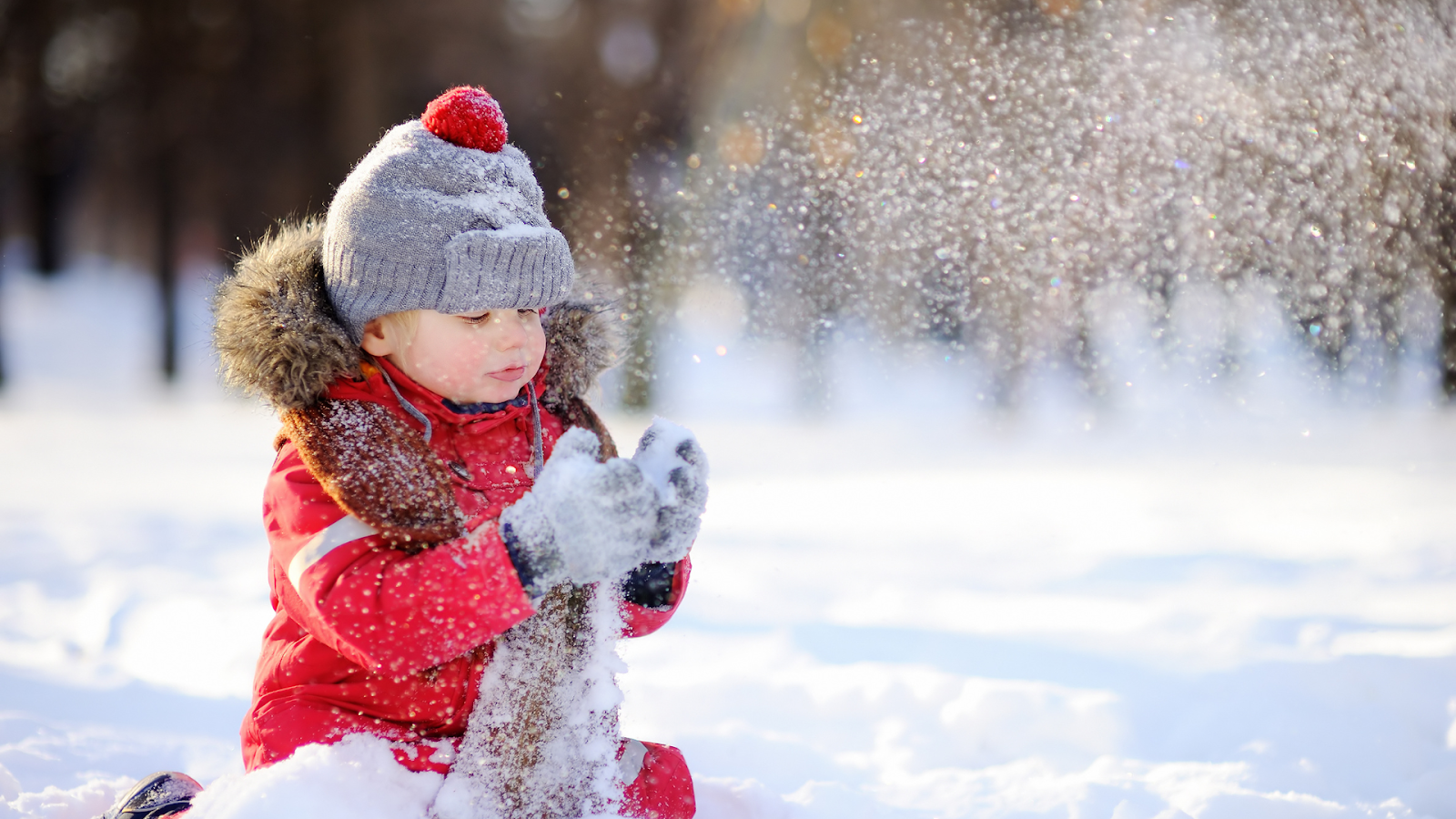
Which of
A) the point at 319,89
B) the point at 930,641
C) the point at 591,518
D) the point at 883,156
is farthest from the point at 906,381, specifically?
the point at 591,518

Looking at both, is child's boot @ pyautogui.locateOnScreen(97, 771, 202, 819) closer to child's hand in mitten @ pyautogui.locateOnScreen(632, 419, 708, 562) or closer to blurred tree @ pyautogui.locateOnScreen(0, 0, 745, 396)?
child's hand in mitten @ pyautogui.locateOnScreen(632, 419, 708, 562)

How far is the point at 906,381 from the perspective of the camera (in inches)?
426

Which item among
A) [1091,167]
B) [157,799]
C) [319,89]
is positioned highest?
[319,89]

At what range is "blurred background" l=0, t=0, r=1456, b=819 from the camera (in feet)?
7.16

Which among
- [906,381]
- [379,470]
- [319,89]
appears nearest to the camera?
[379,470]

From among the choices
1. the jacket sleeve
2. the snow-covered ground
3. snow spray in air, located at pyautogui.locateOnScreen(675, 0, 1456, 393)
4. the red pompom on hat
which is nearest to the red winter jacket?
the jacket sleeve

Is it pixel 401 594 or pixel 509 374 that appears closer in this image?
pixel 401 594

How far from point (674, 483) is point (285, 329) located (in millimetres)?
618

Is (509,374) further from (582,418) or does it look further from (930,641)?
(930,641)

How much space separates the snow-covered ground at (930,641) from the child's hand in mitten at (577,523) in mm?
369

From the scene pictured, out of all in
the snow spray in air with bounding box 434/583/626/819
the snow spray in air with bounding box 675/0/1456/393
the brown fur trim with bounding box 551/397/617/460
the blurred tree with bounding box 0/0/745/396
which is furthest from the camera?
the blurred tree with bounding box 0/0/745/396

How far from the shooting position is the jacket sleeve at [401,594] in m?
1.21

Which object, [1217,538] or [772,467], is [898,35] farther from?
[1217,538]

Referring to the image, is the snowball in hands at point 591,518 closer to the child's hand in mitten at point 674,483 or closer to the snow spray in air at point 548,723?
the child's hand in mitten at point 674,483
